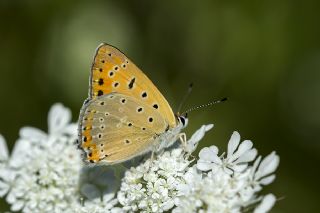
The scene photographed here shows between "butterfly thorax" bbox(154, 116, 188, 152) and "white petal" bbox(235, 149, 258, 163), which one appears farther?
"butterfly thorax" bbox(154, 116, 188, 152)

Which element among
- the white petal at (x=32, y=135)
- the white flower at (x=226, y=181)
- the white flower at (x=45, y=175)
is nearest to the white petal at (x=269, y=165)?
the white flower at (x=226, y=181)

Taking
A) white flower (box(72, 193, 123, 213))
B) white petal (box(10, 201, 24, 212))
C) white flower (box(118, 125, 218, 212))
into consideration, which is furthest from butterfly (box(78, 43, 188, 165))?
white petal (box(10, 201, 24, 212))

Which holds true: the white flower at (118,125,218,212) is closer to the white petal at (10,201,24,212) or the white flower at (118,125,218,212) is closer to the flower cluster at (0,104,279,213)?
the flower cluster at (0,104,279,213)

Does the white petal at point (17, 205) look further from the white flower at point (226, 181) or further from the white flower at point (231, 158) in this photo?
the white flower at point (231, 158)

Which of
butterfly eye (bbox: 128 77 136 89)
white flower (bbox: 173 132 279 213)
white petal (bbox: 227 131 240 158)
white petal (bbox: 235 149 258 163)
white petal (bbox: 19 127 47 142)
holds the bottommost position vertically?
white flower (bbox: 173 132 279 213)

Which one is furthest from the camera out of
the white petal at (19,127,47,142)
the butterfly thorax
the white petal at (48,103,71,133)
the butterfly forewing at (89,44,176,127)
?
the white petal at (48,103,71,133)

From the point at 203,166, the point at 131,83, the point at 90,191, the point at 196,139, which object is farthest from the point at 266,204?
the point at 90,191

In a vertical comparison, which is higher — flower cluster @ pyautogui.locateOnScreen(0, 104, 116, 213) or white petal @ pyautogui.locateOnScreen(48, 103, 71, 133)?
white petal @ pyautogui.locateOnScreen(48, 103, 71, 133)
